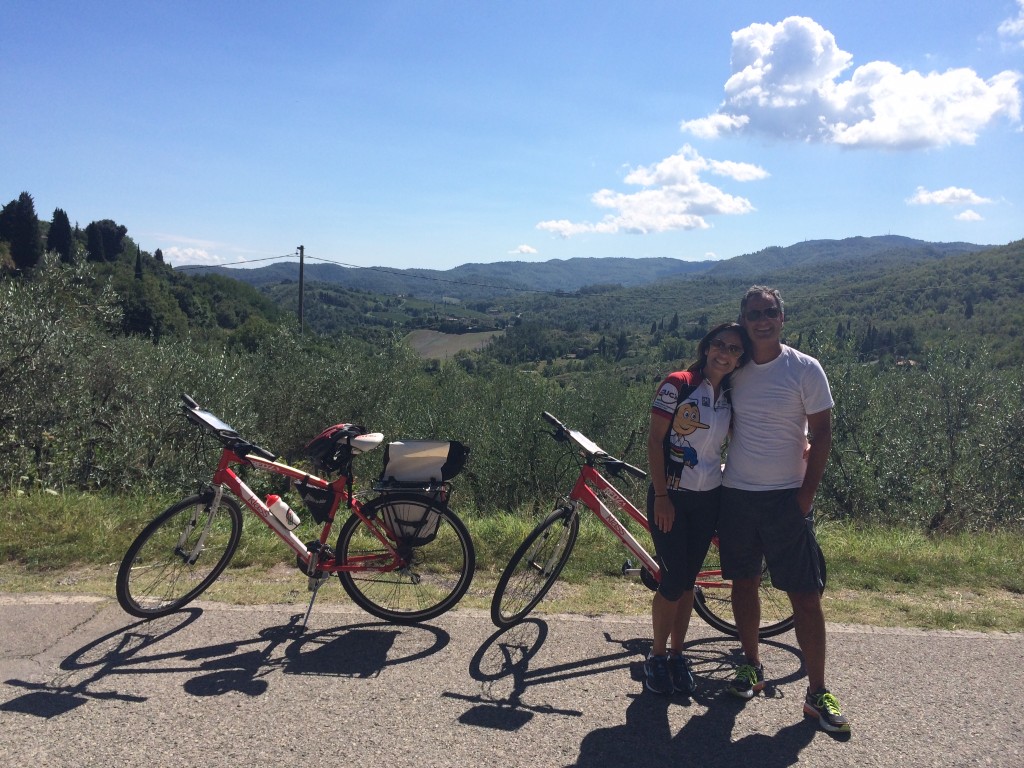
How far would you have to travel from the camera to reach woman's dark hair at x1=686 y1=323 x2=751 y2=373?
2939 mm

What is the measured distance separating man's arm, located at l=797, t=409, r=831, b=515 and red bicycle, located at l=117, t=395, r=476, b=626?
6.28 ft

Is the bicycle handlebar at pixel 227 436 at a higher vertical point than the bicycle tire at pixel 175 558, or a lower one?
higher

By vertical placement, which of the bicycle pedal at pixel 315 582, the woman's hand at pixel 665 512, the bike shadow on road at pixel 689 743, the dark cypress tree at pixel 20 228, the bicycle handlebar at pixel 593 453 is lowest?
the bike shadow on road at pixel 689 743

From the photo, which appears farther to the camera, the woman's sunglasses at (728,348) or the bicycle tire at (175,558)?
the bicycle tire at (175,558)

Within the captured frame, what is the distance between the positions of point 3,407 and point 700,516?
8533 mm

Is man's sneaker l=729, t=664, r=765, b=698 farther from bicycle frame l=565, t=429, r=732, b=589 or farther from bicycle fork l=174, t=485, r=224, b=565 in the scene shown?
bicycle fork l=174, t=485, r=224, b=565

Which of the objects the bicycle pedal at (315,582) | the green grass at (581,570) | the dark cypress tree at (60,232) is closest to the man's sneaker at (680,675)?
the green grass at (581,570)

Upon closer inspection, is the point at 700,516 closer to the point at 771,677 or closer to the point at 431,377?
the point at 771,677

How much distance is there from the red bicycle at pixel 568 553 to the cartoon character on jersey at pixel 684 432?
2.32 feet

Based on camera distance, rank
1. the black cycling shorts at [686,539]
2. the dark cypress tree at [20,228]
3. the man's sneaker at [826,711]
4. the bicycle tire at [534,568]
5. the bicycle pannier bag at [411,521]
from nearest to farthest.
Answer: the man's sneaker at [826,711] < the black cycling shorts at [686,539] < the bicycle tire at [534,568] < the bicycle pannier bag at [411,521] < the dark cypress tree at [20,228]

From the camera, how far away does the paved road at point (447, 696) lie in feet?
8.30

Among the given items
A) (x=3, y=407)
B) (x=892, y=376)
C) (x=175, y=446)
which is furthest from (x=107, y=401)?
(x=892, y=376)

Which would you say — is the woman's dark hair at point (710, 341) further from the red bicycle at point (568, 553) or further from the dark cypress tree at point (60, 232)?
the dark cypress tree at point (60, 232)

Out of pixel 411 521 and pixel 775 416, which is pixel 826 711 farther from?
pixel 411 521
